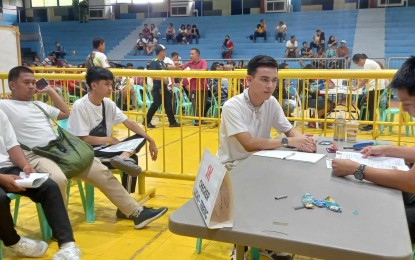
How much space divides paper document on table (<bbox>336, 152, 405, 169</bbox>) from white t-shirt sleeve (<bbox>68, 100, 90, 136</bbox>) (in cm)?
213

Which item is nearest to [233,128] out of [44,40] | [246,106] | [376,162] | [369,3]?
[246,106]

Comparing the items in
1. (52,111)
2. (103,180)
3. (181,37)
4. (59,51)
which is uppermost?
(181,37)

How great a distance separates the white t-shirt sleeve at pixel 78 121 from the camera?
3.50 meters

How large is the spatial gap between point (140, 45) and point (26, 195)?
17.4m

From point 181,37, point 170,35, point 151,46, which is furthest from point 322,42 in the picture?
point 151,46

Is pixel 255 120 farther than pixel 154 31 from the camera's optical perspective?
No

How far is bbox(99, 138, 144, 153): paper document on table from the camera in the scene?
3.52 metres

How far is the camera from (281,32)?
17562mm

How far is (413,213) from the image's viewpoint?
83.9 inches

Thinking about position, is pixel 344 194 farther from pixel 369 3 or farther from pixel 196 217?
pixel 369 3

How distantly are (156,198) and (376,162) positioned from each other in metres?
2.44

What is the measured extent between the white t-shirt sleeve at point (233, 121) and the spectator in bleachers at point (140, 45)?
1717 cm

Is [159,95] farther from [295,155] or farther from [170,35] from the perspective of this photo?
[170,35]

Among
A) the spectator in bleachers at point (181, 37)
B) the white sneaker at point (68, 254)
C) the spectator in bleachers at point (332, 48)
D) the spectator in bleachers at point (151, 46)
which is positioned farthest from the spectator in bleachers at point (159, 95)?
the spectator in bleachers at point (181, 37)
